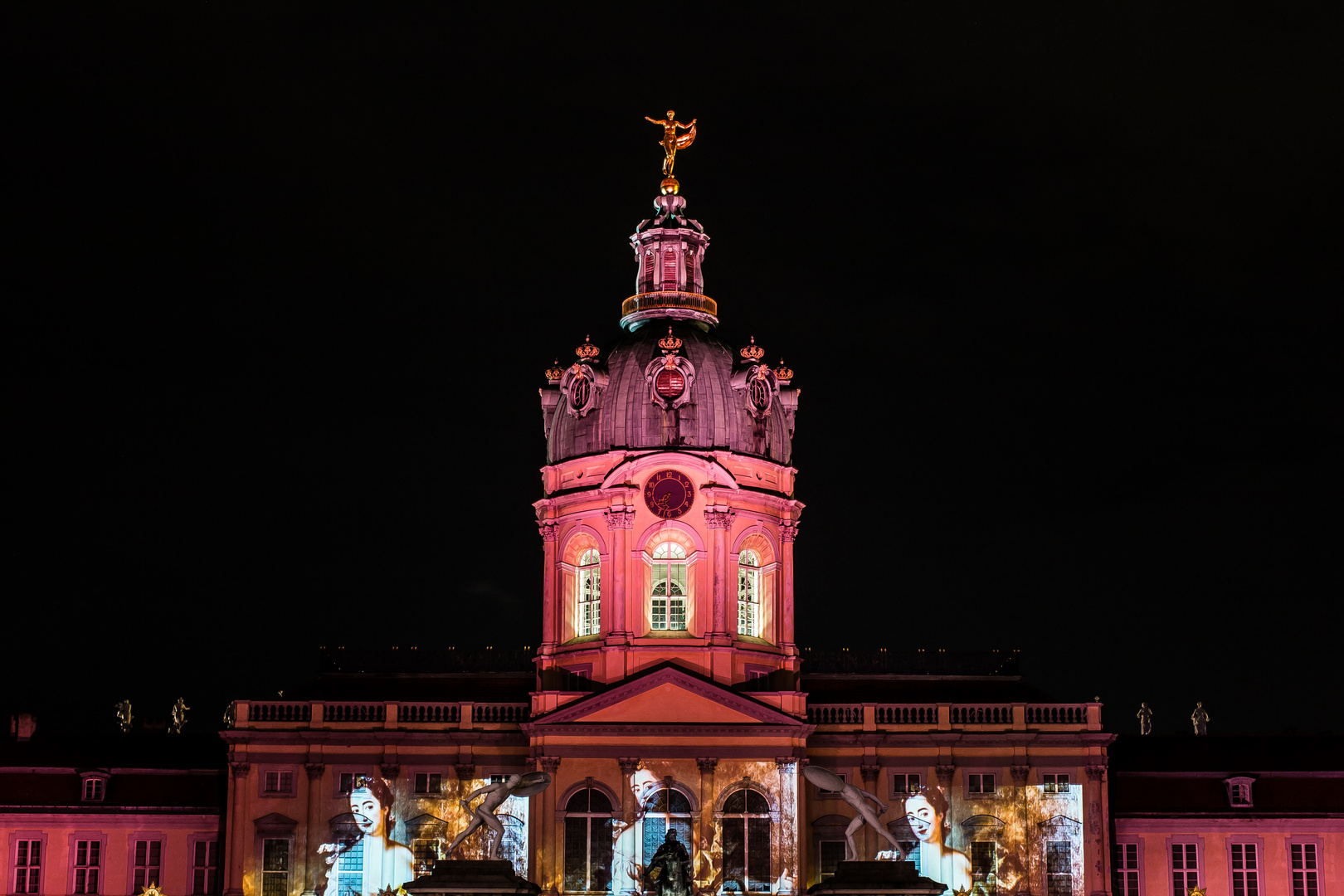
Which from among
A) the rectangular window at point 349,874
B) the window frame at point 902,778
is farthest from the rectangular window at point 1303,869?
the rectangular window at point 349,874

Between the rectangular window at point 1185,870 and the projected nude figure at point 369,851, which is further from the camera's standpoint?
the rectangular window at point 1185,870

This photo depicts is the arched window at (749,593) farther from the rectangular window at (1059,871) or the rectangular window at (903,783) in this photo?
the rectangular window at (1059,871)

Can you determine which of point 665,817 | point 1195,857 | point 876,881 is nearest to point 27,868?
point 665,817

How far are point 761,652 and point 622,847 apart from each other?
9842 millimetres

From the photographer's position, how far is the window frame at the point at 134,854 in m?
85.9

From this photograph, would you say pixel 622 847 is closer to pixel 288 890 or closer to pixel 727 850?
pixel 727 850

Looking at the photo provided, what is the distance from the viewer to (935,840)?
83562mm

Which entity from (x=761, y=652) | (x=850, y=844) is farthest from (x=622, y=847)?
(x=850, y=844)

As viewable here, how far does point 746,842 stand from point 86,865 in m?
24.9

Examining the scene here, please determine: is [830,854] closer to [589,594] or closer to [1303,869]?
[589,594]

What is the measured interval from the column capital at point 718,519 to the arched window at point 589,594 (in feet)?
15.0

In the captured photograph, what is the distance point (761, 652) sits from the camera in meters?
86.8

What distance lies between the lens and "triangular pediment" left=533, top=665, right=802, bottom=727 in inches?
3228

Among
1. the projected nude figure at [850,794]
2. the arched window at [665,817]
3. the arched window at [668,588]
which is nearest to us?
the projected nude figure at [850,794]
